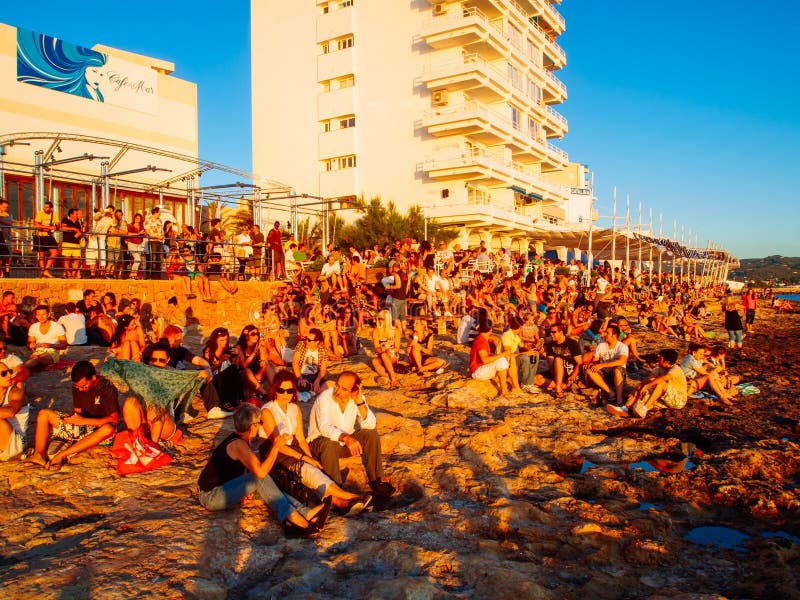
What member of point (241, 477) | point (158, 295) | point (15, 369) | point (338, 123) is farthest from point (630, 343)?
point (338, 123)

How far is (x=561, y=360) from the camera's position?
382 inches

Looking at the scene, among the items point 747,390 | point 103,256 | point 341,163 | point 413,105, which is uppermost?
point 413,105

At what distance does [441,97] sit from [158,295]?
82.5 feet

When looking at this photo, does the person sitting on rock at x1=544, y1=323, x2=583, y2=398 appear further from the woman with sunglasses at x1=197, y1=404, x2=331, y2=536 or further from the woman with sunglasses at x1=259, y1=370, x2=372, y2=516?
the woman with sunglasses at x1=197, y1=404, x2=331, y2=536

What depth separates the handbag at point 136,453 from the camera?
19.1 feet

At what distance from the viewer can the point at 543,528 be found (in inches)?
202

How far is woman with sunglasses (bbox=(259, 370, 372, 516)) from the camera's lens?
17.3 feet

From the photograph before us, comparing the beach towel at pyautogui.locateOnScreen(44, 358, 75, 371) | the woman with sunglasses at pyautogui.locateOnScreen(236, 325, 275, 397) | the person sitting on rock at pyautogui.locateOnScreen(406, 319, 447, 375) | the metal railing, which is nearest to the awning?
the person sitting on rock at pyautogui.locateOnScreen(406, 319, 447, 375)

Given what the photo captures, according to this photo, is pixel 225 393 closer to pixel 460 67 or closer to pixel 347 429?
pixel 347 429

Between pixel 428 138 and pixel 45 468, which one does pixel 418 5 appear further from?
pixel 45 468

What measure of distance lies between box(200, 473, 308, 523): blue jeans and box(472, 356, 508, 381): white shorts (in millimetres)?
4970

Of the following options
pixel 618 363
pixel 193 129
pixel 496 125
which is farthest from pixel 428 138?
pixel 618 363

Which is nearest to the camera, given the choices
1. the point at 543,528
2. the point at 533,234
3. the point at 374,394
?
the point at 543,528

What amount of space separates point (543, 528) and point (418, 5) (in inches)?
1418
